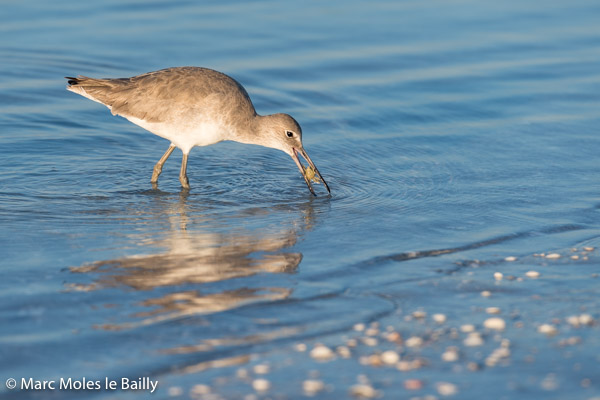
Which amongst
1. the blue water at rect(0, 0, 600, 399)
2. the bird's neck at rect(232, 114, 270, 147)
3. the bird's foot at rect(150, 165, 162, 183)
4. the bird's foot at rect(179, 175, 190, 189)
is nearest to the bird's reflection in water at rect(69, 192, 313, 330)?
the blue water at rect(0, 0, 600, 399)

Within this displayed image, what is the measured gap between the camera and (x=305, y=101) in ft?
36.9

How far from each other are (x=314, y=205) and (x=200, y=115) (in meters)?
1.48

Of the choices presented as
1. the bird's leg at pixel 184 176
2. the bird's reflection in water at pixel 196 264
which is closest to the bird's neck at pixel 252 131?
the bird's leg at pixel 184 176

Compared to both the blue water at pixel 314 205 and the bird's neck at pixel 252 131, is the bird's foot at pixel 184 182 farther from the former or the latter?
the bird's neck at pixel 252 131

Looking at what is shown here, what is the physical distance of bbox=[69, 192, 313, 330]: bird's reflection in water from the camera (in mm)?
5883

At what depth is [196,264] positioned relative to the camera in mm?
6641

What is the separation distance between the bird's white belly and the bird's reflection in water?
110cm

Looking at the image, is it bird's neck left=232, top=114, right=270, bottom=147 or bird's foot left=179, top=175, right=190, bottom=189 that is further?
bird's neck left=232, top=114, right=270, bottom=147

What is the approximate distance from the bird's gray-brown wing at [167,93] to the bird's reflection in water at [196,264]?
1.31 meters

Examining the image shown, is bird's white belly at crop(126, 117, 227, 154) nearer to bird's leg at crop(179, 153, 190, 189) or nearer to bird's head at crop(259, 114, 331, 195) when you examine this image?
bird's leg at crop(179, 153, 190, 189)

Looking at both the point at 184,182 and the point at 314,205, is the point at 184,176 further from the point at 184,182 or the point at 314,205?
the point at 314,205

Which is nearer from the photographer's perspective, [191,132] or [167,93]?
[191,132]

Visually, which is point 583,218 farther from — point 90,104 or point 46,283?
point 90,104

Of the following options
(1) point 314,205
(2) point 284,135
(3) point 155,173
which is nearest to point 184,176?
(3) point 155,173
